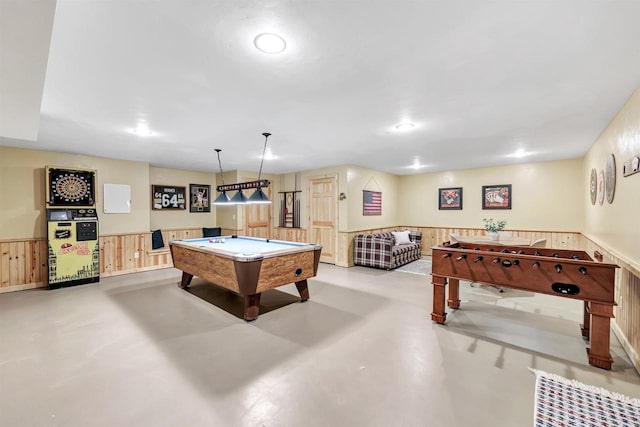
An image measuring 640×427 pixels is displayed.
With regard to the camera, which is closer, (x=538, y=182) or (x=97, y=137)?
(x=97, y=137)

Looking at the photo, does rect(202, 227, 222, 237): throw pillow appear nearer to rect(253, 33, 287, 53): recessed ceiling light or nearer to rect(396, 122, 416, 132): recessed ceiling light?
rect(396, 122, 416, 132): recessed ceiling light

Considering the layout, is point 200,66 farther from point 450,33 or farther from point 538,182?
point 538,182

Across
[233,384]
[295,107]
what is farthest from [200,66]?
[233,384]

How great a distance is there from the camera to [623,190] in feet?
9.18

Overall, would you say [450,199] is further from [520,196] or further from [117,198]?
[117,198]

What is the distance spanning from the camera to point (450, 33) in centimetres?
164

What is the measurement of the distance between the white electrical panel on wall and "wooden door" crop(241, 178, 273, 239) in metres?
2.50

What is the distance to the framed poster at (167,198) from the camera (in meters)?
6.53

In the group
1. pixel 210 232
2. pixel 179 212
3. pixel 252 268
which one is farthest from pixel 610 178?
pixel 179 212

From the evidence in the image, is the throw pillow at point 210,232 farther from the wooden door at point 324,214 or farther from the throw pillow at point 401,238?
the throw pillow at point 401,238

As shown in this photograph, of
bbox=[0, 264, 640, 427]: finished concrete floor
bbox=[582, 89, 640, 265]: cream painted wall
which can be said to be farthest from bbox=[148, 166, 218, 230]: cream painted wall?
bbox=[582, 89, 640, 265]: cream painted wall

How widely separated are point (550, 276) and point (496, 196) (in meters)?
4.93

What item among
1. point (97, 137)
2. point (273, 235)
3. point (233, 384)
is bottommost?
point (233, 384)

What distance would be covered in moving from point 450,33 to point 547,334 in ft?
10.5
